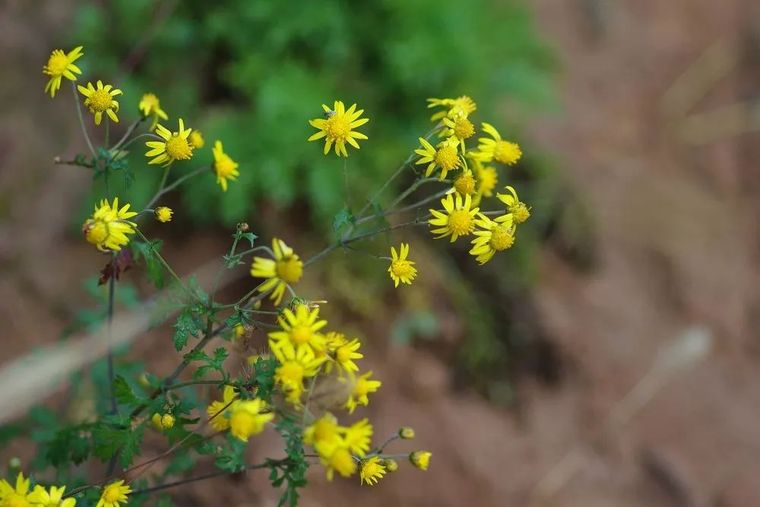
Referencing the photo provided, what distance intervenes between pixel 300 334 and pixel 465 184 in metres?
0.40

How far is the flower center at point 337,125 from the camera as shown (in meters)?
1.51

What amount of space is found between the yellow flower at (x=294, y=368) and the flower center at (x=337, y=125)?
0.43 m

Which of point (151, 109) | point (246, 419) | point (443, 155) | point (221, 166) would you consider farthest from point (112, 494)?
point (443, 155)

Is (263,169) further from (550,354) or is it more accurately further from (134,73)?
(550,354)

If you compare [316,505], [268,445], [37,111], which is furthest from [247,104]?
[316,505]

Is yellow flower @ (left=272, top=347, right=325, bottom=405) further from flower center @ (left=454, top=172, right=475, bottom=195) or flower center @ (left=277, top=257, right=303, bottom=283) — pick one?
flower center @ (left=454, top=172, right=475, bottom=195)

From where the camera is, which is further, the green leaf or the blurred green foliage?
the blurred green foliage

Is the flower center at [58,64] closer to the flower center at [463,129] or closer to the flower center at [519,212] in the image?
the flower center at [463,129]

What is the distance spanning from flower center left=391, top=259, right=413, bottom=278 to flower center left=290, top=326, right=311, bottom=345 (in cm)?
25

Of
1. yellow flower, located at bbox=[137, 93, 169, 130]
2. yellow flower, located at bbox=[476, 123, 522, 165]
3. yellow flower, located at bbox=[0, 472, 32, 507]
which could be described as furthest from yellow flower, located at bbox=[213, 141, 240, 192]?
yellow flower, located at bbox=[0, 472, 32, 507]

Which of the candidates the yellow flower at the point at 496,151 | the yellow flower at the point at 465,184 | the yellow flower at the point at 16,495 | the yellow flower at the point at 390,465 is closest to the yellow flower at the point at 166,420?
the yellow flower at the point at 16,495

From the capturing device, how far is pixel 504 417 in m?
2.99

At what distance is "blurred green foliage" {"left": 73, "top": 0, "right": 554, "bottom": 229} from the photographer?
2.88 m

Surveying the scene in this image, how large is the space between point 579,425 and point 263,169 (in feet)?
4.69
